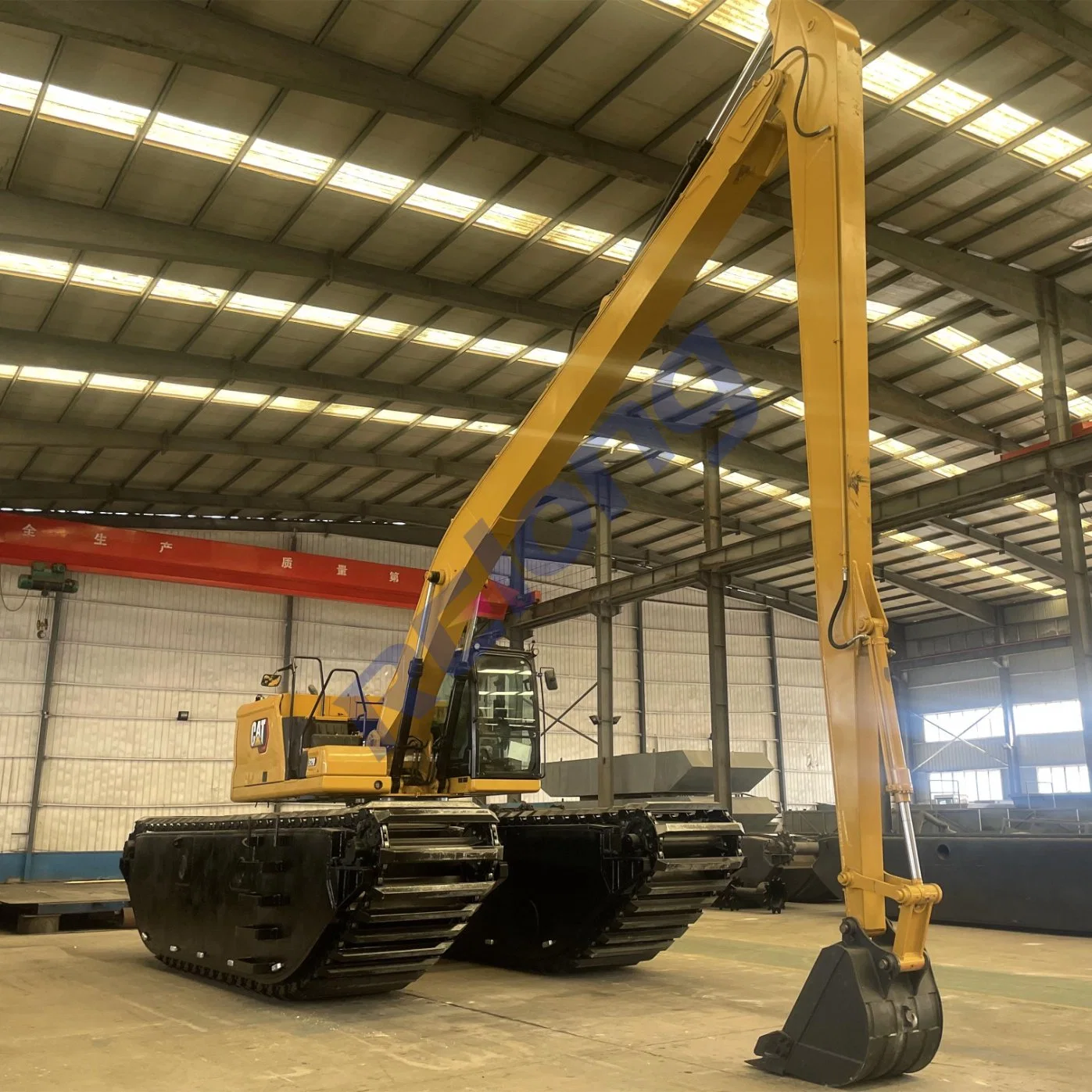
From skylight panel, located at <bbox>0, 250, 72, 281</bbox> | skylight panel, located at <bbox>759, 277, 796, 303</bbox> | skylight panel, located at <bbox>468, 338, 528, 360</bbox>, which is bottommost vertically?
skylight panel, located at <bbox>0, 250, 72, 281</bbox>

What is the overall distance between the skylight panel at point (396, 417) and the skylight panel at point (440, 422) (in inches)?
8.5

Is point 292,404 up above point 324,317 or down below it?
below

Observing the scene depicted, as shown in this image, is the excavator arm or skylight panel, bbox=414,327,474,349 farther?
skylight panel, bbox=414,327,474,349

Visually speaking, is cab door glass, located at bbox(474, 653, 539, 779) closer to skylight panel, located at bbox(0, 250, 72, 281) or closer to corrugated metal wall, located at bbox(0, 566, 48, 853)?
skylight panel, located at bbox(0, 250, 72, 281)

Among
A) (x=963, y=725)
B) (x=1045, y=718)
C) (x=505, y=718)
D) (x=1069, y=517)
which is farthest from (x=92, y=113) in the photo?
(x=963, y=725)

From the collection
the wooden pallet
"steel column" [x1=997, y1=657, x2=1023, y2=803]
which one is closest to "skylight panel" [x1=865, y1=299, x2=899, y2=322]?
the wooden pallet

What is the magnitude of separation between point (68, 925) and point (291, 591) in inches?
406

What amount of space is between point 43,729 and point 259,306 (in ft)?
37.7

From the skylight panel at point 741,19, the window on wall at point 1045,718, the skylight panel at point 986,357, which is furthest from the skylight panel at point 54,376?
the window on wall at point 1045,718

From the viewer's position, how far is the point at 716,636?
22.0m

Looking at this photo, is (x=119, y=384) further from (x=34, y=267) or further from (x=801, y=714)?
(x=801, y=714)

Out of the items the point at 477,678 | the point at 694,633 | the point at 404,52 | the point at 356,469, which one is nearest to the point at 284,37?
the point at 404,52

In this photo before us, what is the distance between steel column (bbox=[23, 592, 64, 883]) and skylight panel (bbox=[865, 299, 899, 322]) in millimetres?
16844

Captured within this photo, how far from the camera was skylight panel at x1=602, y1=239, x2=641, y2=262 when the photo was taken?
14867 mm
